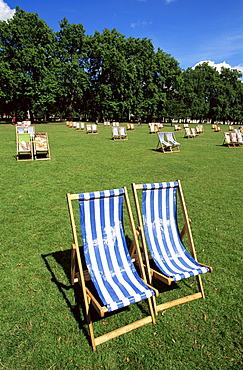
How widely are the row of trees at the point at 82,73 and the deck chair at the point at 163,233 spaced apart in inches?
1648

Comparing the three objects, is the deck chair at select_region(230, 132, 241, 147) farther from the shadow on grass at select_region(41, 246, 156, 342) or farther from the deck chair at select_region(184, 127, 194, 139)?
the shadow on grass at select_region(41, 246, 156, 342)

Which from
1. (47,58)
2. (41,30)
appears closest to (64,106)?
(47,58)

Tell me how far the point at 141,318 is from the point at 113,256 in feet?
2.41

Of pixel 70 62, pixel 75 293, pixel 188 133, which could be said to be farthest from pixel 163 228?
pixel 70 62

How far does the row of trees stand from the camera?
40.5 meters

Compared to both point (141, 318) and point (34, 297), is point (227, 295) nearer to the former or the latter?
point (141, 318)

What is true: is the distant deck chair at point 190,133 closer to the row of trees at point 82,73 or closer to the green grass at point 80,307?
the green grass at point 80,307

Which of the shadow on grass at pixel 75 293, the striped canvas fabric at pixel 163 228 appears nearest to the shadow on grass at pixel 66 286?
the shadow on grass at pixel 75 293

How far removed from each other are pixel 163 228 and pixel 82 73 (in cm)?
4841

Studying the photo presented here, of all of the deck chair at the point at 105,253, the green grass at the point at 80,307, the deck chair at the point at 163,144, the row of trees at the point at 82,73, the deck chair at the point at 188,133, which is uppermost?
the row of trees at the point at 82,73

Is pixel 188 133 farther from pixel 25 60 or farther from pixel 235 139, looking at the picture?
pixel 25 60

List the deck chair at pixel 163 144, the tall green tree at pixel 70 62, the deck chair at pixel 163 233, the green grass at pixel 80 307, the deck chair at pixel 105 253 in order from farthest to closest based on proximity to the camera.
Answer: the tall green tree at pixel 70 62 → the deck chair at pixel 163 144 → the deck chair at pixel 163 233 → the deck chair at pixel 105 253 → the green grass at pixel 80 307

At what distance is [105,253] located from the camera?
3.15 m

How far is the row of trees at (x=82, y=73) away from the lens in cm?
4053
